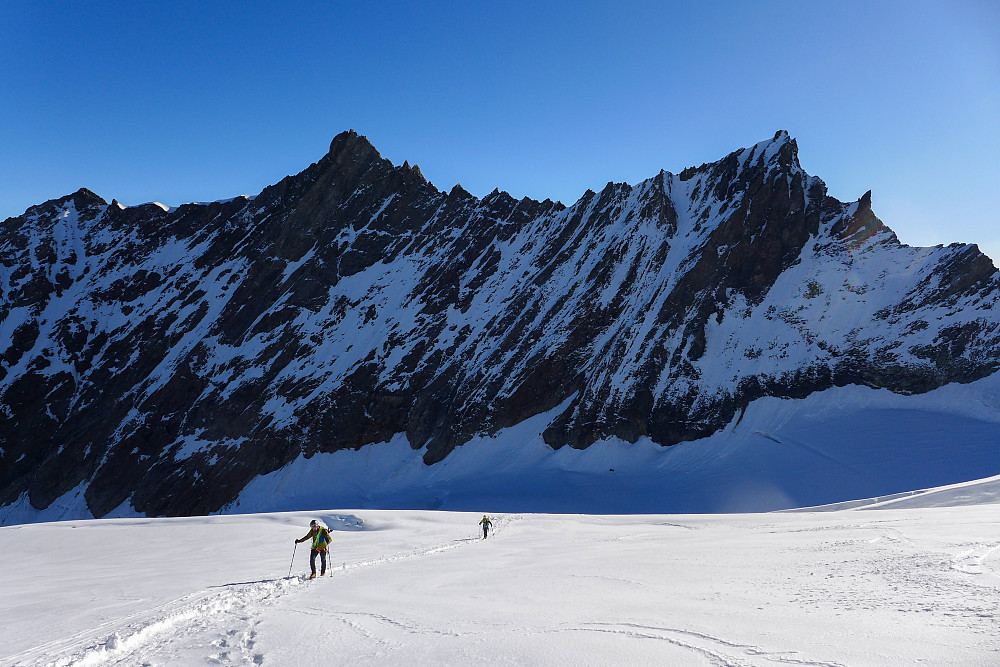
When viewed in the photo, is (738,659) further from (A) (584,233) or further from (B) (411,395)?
(A) (584,233)

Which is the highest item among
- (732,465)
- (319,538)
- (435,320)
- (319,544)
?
(435,320)

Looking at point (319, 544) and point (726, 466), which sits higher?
point (726, 466)

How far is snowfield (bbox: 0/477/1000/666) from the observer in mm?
6234

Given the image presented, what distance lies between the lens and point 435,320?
72688mm

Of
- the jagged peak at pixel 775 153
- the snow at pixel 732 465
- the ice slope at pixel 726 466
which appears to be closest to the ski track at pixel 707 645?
the ice slope at pixel 726 466

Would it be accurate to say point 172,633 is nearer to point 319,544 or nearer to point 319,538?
point 319,544

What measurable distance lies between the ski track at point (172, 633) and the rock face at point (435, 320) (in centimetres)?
4315

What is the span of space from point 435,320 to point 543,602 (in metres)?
64.4

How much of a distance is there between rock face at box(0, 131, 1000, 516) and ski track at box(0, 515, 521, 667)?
4315cm

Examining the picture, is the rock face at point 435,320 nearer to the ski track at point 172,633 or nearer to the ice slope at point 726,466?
the ice slope at point 726,466

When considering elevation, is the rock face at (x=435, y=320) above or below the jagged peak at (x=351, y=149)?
below

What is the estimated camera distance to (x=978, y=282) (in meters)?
45.1

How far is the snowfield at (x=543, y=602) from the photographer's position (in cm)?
623

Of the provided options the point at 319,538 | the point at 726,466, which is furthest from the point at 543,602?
the point at 726,466
